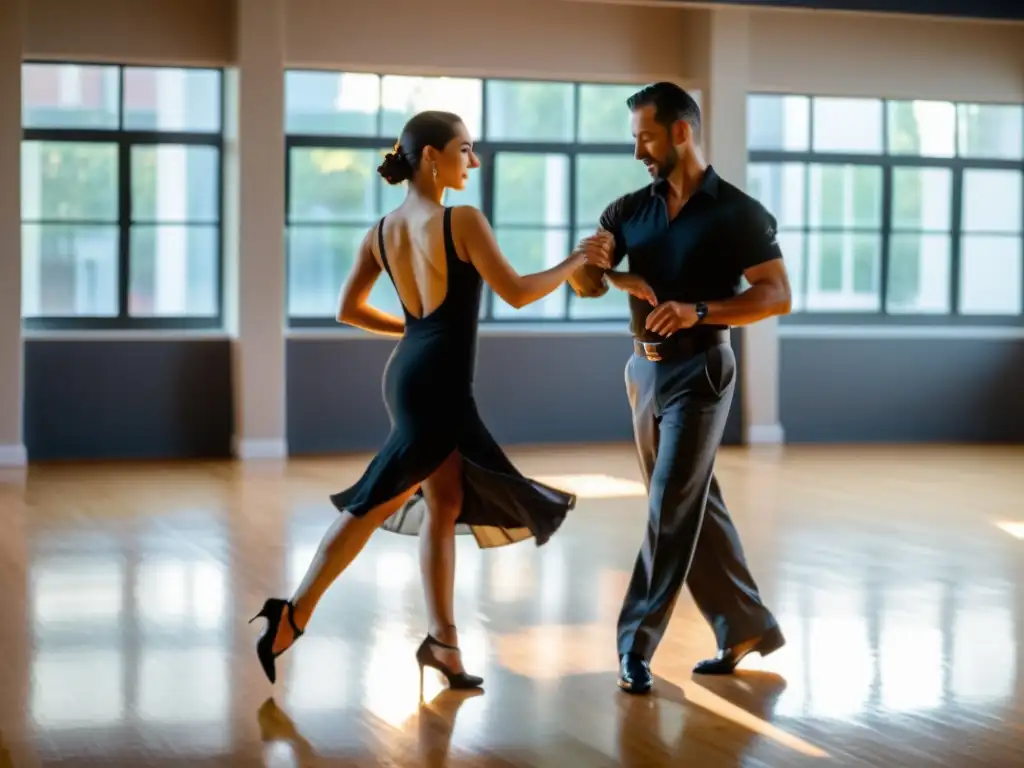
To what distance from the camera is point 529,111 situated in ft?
36.4

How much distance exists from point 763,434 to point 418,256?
740 cm

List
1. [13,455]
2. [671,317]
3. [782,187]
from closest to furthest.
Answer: [671,317]
[13,455]
[782,187]

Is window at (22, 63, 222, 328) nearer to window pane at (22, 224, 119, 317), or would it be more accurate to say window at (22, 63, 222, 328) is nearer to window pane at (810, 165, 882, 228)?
A: window pane at (22, 224, 119, 317)

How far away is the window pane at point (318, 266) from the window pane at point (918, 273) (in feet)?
12.3

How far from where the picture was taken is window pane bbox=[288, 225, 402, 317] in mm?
10789

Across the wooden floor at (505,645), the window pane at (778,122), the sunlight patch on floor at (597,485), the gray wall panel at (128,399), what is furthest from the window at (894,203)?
the gray wall panel at (128,399)

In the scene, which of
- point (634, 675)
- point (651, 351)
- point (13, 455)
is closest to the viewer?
point (634, 675)

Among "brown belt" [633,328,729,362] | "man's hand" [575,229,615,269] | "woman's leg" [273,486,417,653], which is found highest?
"man's hand" [575,229,615,269]

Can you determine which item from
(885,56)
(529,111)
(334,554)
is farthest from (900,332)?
(334,554)

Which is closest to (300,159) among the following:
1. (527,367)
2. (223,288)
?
(223,288)

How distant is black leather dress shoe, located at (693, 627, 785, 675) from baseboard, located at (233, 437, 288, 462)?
6.23m

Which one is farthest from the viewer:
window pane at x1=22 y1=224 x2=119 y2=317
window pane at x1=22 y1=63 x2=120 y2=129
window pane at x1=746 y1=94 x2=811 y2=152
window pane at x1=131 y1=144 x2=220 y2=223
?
window pane at x1=746 y1=94 x2=811 y2=152

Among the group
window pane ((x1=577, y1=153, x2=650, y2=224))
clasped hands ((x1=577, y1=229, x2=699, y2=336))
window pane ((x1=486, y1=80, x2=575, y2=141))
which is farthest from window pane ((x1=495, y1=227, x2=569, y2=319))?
clasped hands ((x1=577, y1=229, x2=699, y2=336))

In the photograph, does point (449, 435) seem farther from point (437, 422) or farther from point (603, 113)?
point (603, 113)
